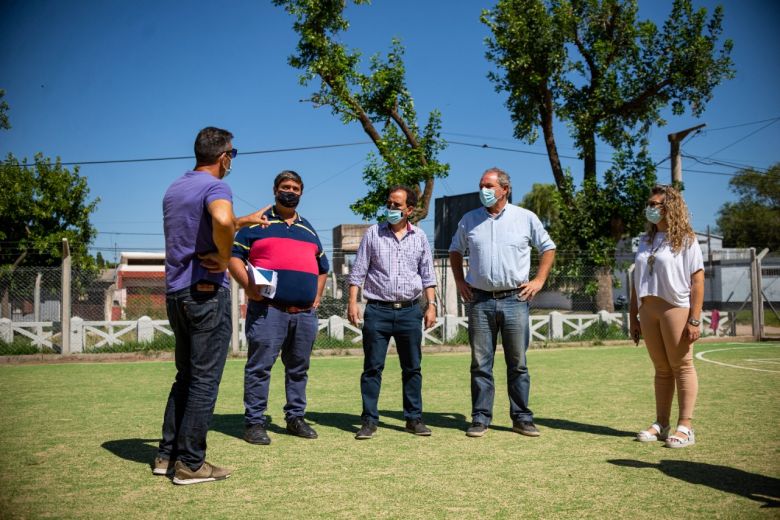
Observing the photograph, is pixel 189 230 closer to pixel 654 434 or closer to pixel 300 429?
pixel 300 429

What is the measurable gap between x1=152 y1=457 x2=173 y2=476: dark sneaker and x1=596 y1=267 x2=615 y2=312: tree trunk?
1448 cm

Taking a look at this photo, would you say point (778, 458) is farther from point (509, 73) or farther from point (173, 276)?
point (509, 73)

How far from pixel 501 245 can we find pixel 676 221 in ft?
4.53

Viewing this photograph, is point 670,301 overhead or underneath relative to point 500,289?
underneath

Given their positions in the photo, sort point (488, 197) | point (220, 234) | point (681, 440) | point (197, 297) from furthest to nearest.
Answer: point (488, 197) < point (681, 440) < point (197, 297) < point (220, 234)

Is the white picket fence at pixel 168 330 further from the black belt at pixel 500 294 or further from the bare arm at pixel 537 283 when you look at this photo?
the bare arm at pixel 537 283

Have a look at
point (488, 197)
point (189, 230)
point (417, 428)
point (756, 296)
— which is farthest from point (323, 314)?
point (189, 230)

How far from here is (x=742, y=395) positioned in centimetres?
736

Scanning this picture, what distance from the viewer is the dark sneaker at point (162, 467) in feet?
14.1

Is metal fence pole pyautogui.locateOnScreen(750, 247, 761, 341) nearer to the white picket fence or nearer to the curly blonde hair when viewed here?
the white picket fence

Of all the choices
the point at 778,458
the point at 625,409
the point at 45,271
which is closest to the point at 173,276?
the point at 778,458

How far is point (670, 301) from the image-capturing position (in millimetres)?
5211

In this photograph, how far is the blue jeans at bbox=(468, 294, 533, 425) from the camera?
566 cm

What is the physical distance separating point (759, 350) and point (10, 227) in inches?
1145
